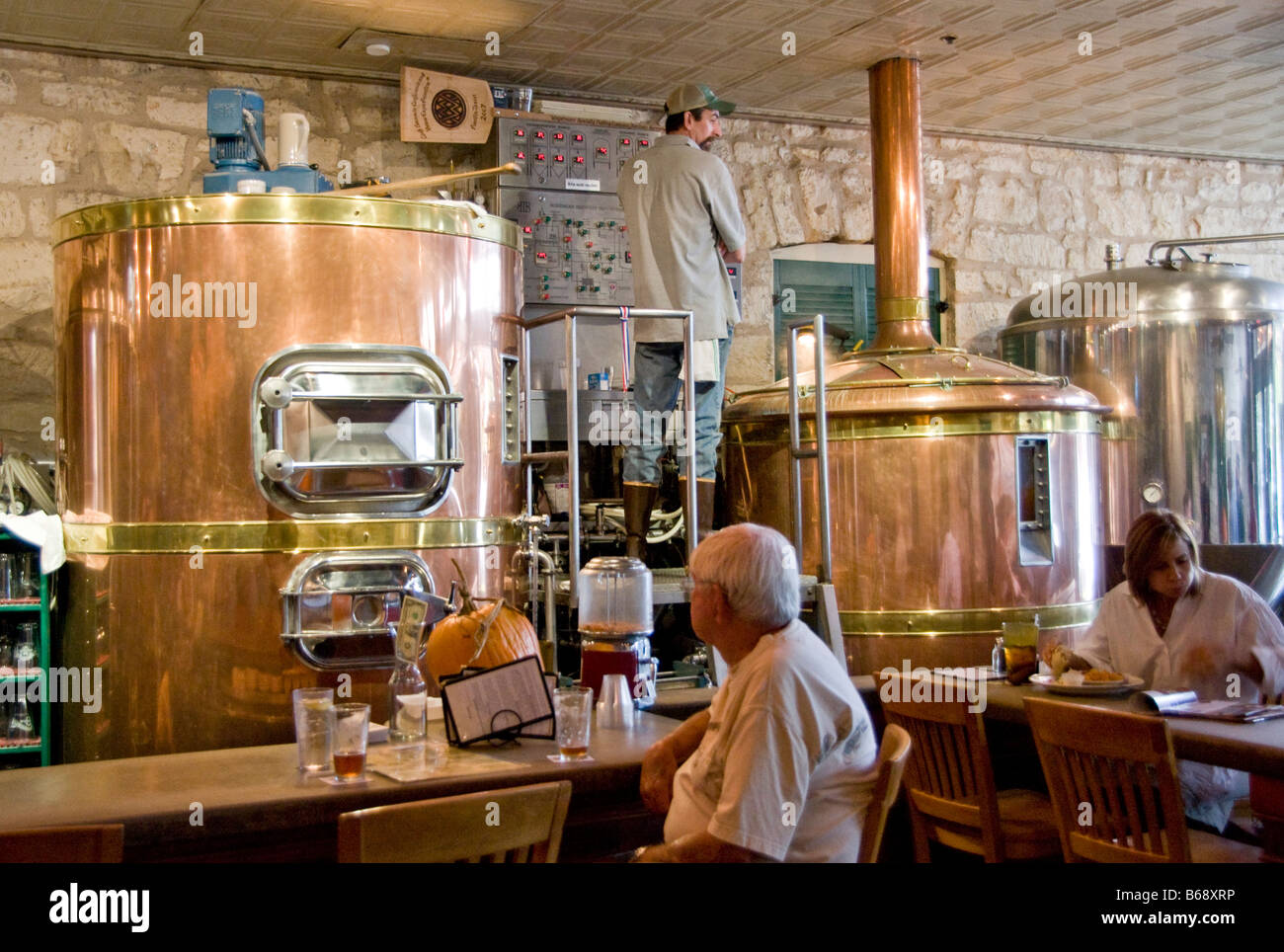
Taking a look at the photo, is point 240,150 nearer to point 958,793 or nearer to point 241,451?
point 241,451

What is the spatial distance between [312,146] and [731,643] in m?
5.71

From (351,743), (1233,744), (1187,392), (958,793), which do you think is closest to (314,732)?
(351,743)

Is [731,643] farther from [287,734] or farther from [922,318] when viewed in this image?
[922,318]

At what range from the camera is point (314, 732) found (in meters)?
3.25

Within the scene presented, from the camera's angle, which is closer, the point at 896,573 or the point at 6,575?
the point at 6,575

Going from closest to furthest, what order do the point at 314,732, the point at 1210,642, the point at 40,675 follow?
the point at 314,732, the point at 1210,642, the point at 40,675

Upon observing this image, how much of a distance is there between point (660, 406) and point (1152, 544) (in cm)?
258

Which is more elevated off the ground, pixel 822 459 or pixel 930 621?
pixel 822 459

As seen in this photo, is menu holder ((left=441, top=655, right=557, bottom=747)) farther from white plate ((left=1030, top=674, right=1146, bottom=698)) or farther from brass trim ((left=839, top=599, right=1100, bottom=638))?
brass trim ((left=839, top=599, right=1100, bottom=638))

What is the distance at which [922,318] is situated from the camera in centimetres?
792

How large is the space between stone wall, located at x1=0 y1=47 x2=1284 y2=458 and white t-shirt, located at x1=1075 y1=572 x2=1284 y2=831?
14.8 feet

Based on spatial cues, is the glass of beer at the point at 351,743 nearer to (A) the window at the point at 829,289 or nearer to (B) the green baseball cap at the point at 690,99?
(B) the green baseball cap at the point at 690,99
